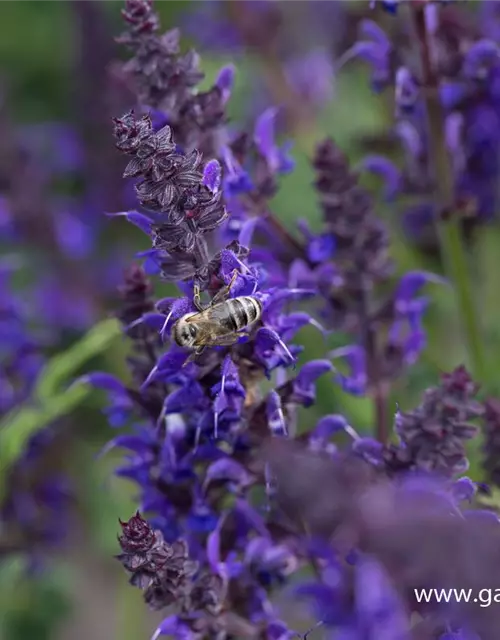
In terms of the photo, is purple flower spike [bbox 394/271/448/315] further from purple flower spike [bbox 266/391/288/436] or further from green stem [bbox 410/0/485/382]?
purple flower spike [bbox 266/391/288/436]

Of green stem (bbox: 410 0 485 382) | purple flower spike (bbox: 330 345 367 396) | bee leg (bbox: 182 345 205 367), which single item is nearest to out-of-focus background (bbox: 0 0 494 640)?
green stem (bbox: 410 0 485 382)

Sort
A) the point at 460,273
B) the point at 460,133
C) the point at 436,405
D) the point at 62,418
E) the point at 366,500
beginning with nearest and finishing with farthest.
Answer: the point at 366,500
the point at 436,405
the point at 460,273
the point at 460,133
the point at 62,418

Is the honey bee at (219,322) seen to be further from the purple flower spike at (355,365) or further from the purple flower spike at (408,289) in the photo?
the purple flower spike at (408,289)

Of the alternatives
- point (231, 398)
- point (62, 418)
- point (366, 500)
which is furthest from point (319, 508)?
point (62, 418)

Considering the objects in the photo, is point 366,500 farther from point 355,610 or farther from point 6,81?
point 6,81

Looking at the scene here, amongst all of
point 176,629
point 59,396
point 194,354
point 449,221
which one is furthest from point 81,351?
point 449,221

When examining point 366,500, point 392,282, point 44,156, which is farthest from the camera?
point 44,156

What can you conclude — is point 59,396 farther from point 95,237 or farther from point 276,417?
point 95,237
